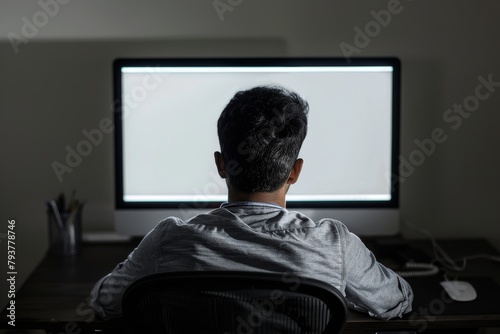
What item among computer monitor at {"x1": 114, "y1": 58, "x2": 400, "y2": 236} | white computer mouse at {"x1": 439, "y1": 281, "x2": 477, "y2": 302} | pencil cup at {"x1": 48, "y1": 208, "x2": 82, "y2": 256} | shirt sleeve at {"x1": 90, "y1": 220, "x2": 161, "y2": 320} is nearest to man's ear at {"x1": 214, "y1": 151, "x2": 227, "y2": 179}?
shirt sleeve at {"x1": 90, "y1": 220, "x2": 161, "y2": 320}

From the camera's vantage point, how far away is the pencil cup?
1.97 m

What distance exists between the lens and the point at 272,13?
2.06 metres

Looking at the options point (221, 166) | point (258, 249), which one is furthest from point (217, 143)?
point (258, 249)

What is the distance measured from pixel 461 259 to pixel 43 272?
1.13m

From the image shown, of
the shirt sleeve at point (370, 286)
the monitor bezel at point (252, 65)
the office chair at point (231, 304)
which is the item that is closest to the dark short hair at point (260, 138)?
the shirt sleeve at point (370, 286)

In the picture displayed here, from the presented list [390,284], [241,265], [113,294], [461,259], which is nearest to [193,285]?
[241,265]

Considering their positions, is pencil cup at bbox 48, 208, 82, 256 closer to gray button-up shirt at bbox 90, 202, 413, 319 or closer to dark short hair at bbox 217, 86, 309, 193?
gray button-up shirt at bbox 90, 202, 413, 319

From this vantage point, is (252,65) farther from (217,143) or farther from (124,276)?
(124,276)

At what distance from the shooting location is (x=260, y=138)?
1322 millimetres

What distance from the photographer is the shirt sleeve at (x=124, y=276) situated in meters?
1.29

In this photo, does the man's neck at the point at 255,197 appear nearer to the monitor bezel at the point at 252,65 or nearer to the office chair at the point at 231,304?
the office chair at the point at 231,304

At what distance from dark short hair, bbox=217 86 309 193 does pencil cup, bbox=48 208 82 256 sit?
776mm

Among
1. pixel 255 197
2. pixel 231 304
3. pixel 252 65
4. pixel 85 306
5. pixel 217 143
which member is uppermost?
pixel 252 65

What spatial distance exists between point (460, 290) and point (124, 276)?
760 millimetres
